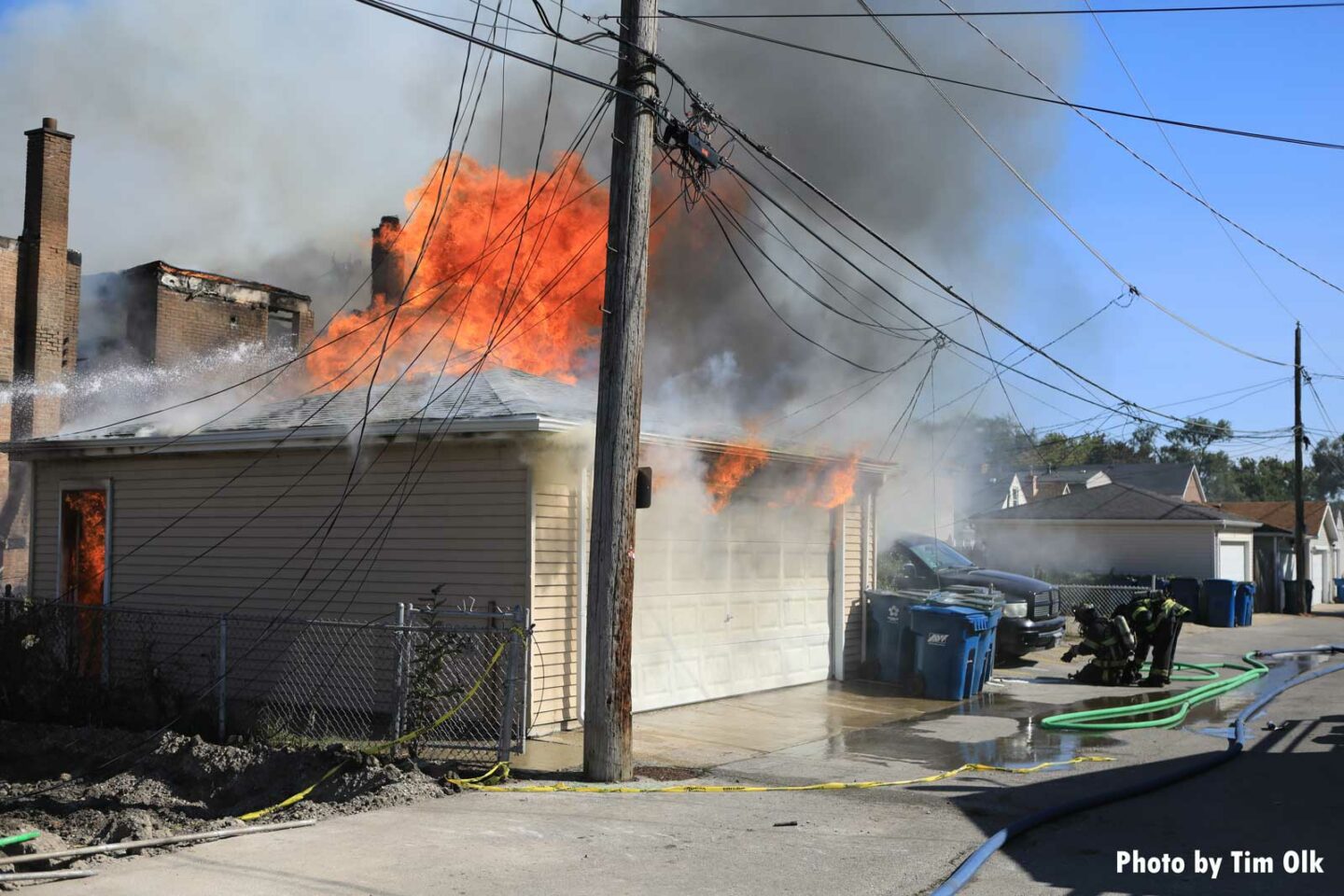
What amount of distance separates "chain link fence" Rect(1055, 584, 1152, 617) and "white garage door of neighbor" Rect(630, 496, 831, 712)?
11866 millimetres

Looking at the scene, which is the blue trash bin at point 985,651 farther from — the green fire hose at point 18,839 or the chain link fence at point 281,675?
the green fire hose at point 18,839

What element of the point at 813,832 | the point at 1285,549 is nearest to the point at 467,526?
the point at 813,832

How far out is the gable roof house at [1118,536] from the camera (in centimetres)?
3061

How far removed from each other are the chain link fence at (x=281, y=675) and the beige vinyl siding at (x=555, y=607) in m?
0.47

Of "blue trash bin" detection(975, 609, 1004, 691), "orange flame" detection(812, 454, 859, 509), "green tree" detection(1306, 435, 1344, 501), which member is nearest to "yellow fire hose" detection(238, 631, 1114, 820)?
"blue trash bin" detection(975, 609, 1004, 691)

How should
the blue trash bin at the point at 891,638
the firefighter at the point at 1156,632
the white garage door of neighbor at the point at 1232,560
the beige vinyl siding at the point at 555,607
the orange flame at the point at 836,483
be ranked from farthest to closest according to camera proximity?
the white garage door of neighbor at the point at 1232,560, the firefighter at the point at 1156,632, the orange flame at the point at 836,483, the blue trash bin at the point at 891,638, the beige vinyl siding at the point at 555,607

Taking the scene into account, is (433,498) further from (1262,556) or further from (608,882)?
(1262,556)

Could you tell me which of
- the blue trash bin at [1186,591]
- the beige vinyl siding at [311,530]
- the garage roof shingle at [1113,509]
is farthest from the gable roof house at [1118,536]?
the beige vinyl siding at [311,530]

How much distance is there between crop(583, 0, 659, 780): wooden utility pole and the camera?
26.4ft

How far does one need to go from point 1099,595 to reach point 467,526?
61.4ft

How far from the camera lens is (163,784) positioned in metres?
8.77

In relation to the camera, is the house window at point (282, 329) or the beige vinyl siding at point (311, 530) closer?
the beige vinyl siding at point (311, 530)

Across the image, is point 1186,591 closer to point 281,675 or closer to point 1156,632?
point 1156,632

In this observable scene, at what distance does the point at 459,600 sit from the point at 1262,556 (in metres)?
32.5
